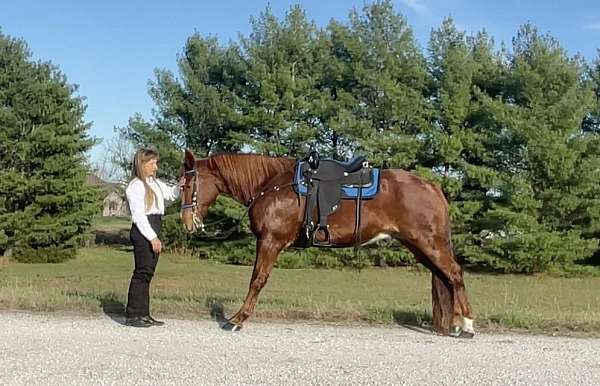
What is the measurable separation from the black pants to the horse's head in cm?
41

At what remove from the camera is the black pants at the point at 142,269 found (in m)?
8.02

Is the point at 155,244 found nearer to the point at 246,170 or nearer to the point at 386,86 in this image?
the point at 246,170

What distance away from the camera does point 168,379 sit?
545 cm

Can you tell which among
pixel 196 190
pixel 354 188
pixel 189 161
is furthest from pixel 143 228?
pixel 354 188

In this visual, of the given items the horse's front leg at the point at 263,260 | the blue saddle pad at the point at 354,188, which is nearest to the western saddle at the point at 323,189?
the blue saddle pad at the point at 354,188

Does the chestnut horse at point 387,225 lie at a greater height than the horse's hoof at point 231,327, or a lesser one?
greater

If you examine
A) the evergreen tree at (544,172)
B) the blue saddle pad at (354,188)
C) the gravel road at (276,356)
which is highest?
the evergreen tree at (544,172)

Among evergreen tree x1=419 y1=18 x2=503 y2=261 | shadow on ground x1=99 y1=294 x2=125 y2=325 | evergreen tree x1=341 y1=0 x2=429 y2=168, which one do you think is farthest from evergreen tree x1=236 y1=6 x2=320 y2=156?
shadow on ground x1=99 y1=294 x2=125 y2=325

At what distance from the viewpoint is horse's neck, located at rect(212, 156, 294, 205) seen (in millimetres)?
8602

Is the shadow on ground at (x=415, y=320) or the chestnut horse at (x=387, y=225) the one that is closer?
the shadow on ground at (x=415, y=320)

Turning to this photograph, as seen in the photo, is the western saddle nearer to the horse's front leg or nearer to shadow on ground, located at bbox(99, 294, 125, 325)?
the horse's front leg

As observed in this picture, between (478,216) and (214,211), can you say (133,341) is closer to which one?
(214,211)

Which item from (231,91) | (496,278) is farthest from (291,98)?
(496,278)

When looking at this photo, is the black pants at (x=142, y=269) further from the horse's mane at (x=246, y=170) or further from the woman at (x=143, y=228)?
the horse's mane at (x=246, y=170)
